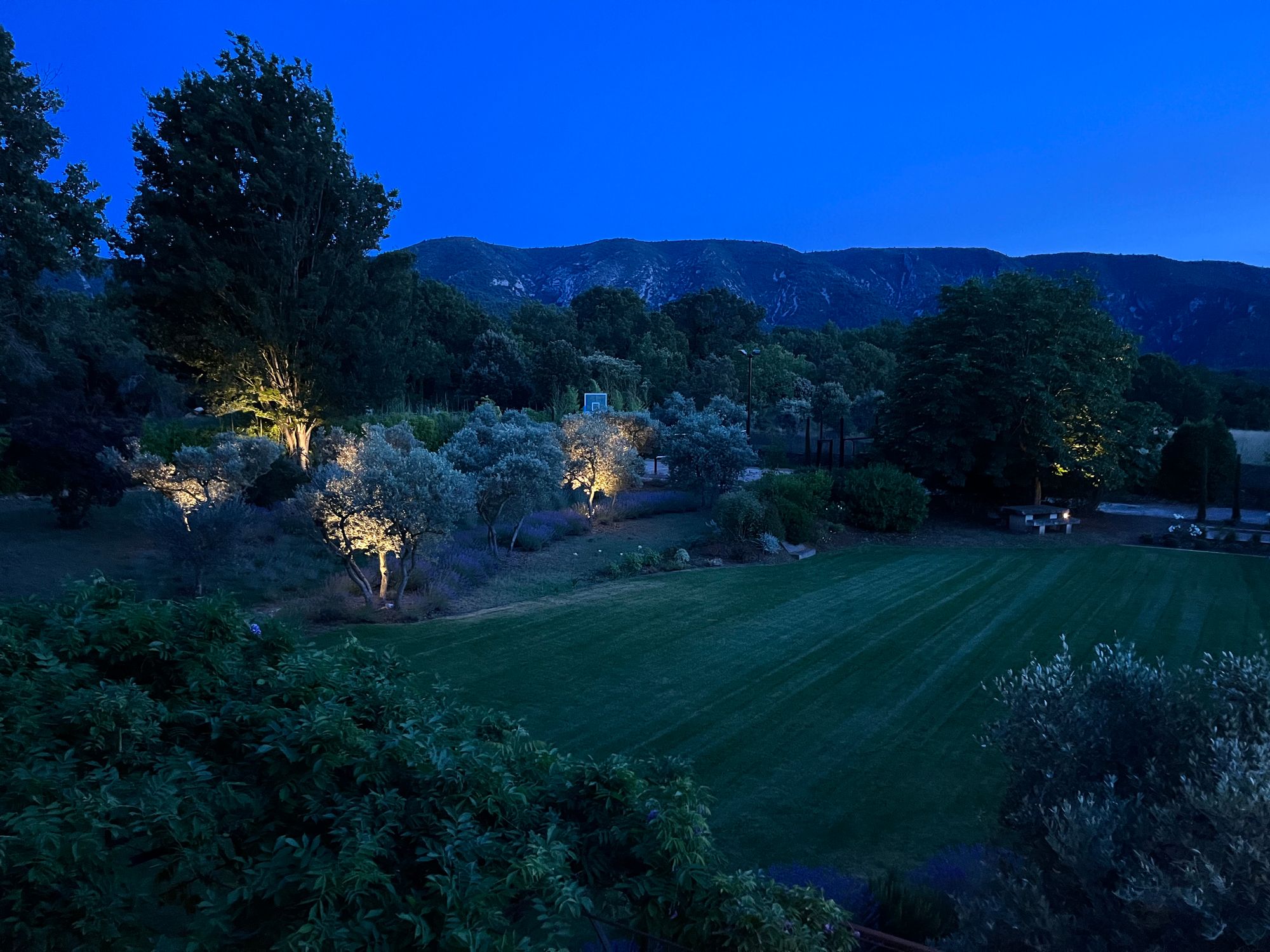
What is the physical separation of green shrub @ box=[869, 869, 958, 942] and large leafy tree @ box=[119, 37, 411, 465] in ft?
62.3

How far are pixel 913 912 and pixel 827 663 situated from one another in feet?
18.7

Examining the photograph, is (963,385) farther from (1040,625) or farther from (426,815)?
(426,815)

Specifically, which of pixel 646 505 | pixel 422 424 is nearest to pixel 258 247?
pixel 422 424

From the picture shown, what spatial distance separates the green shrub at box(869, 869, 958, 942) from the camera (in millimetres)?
4582

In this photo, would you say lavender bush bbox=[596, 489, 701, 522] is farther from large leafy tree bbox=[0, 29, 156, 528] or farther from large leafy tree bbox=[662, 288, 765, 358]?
large leafy tree bbox=[662, 288, 765, 358]

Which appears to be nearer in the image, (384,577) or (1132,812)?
(1132,812)

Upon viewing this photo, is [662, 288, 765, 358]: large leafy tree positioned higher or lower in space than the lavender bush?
higher

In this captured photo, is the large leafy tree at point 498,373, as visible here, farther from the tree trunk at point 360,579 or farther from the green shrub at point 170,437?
the tree trunk at point 360,579

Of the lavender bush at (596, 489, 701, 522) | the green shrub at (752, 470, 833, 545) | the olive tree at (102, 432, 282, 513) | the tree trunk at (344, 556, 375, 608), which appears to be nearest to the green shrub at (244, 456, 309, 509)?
the olive tree at (102, 432, 282, 513)

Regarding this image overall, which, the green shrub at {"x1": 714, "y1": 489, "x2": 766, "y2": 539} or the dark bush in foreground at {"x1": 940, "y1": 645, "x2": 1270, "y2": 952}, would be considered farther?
the green shrub at {"x1": 714, "y1": 489, "x2": 766, "y2": 539}

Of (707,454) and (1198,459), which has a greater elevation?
(707,454)

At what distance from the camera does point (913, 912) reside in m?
4.65

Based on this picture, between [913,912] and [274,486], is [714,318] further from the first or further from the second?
[913,912]

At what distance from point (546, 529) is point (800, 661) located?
9042 mm
